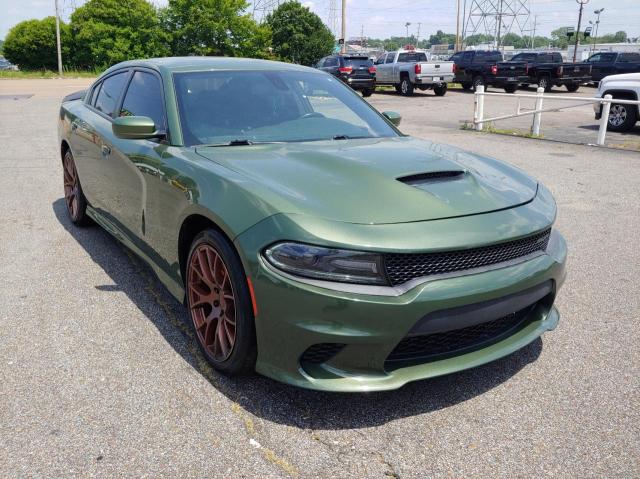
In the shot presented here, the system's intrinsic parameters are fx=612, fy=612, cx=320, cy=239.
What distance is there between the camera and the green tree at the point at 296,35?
54.3 metres

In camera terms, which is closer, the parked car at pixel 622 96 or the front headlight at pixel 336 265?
the front headlight at pixel 336 265

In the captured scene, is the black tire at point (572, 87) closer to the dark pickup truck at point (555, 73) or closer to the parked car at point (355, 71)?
the dark pickup truck at point (555, 73)

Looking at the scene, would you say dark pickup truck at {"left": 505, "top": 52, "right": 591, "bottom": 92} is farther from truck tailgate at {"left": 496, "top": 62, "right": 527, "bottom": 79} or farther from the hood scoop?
the hood scoop

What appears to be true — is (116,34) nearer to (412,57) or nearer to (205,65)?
(412,57)

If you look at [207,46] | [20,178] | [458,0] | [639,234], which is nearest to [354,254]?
[639,234]

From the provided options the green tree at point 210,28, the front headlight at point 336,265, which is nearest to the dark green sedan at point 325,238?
the front headlight at point 336,265

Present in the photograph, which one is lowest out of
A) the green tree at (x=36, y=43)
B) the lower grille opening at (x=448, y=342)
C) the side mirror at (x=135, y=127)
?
the lower grille opening at (x=448, y=342)

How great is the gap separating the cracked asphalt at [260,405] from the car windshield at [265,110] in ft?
4.03

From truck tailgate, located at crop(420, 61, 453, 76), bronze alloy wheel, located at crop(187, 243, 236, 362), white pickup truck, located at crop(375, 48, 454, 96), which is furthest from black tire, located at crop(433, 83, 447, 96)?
bronze alloy wheel, located at crop(187, 243, 236, 362)

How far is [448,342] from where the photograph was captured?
2.80 metres

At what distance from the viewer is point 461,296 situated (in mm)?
2580

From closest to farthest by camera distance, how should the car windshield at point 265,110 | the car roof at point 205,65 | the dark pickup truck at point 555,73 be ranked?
the car windshield at point 265,110, the car roof at point 205,65, the dark pickup truck at point 555,73

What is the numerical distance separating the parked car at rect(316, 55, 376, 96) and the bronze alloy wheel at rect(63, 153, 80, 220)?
19803 mm

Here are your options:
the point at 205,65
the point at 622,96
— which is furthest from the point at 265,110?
the point at 622,96
